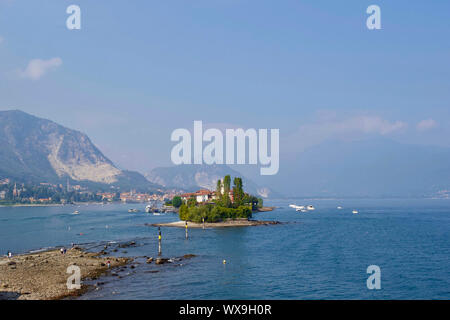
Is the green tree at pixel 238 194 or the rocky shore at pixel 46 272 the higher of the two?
the green tree at pixel 238 194

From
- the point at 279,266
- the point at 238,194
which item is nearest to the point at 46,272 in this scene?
the point at 279,266

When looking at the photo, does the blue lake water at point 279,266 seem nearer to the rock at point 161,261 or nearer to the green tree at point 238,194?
the rock at point 161,261

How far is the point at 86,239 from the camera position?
282ft

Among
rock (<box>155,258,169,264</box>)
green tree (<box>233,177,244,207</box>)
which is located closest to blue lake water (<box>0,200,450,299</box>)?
rock (<box>155,258,169,264</box>)

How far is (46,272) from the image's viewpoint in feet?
153

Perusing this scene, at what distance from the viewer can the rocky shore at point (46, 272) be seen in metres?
36.4

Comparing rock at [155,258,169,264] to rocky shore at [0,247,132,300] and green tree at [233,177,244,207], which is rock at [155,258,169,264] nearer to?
rocky shore at [0,247,132,300]

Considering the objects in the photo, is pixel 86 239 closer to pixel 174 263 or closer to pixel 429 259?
pixel 174 263

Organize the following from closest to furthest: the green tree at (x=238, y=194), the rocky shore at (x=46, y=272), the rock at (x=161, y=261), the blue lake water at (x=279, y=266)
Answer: the rocky shore at (x=46, y=272) < the blue lake water at (x=279, y=266) < the rock at (x=161, y=261) < the green tree at (x=238, y=194)

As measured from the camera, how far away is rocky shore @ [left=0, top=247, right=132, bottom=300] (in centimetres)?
3641

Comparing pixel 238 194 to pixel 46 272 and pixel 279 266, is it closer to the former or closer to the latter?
pixel 279 266

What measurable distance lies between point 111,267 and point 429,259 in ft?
151

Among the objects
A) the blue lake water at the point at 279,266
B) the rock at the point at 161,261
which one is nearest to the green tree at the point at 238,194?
the blue lake water at the point at 279,266
